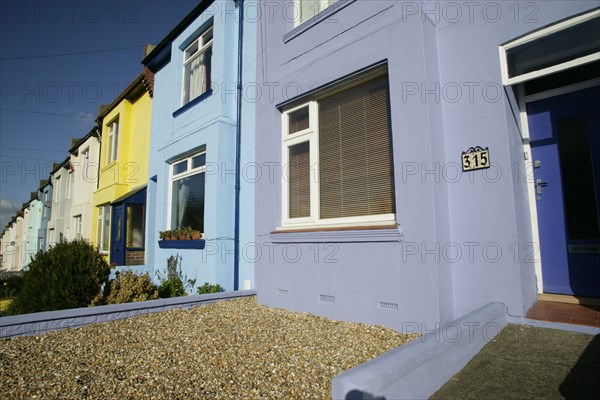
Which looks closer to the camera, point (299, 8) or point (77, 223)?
point (299, 8)

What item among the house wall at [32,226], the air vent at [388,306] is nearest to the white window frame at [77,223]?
the house wall at [32,226]

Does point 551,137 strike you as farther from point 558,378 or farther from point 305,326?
point 305,326

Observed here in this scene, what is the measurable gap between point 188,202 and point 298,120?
413 centimetres

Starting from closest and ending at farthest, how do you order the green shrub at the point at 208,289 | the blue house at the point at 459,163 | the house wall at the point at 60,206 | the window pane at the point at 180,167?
1. the blue house at the point at 459,163
2. the green shrub at the point at 208,289
3. the window pane at the point at 180,167
4. the house wall at the point at 60,206

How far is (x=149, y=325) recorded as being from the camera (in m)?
4.48

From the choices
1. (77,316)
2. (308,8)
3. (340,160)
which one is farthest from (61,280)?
(308,8)

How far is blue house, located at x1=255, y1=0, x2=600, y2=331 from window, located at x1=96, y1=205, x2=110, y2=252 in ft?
37.8

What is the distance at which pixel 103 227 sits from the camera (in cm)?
1381

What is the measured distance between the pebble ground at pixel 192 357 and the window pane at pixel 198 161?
4.30 metres

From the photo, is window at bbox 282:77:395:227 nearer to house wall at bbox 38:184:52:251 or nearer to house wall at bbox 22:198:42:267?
house wall at bbox 38:184:52:251

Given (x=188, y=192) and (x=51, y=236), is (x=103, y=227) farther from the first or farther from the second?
(x=51, y=236)

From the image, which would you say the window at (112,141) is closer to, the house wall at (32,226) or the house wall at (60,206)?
the house wall at (60,206)

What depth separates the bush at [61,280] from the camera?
212 inches

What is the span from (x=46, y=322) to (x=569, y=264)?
19.5 feet
